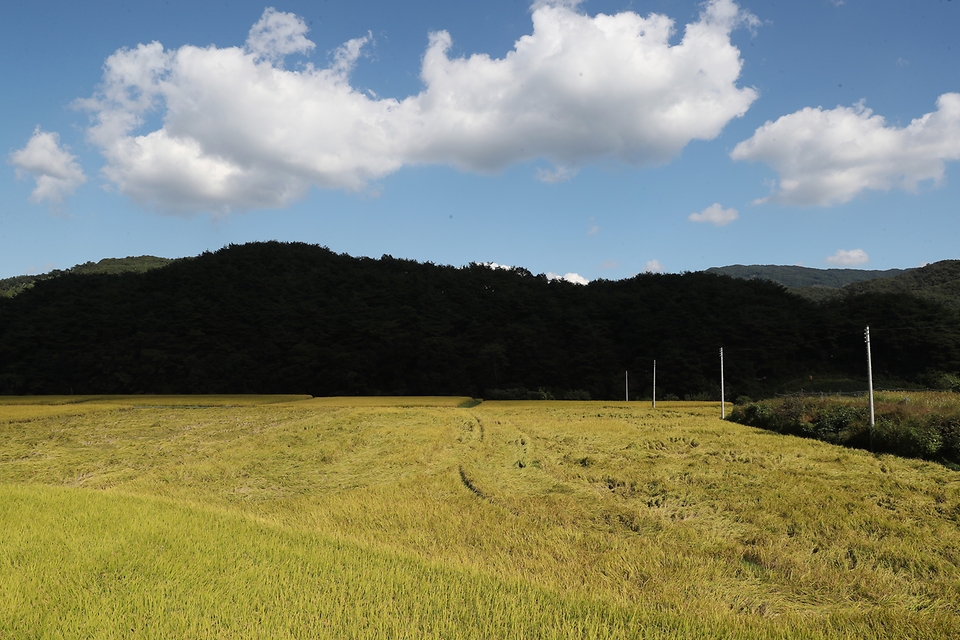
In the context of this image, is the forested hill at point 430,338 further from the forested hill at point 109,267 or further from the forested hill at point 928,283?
the forested hill at point 109,267

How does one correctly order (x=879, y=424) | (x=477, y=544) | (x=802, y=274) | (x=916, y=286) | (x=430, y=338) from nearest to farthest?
(x=477, y=544) < (x=879, y=424) < (x=430, y=338) < (x=916, y=286) < (x=802, y=274)

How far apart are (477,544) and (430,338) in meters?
49.9

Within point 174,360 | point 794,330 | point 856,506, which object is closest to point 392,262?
point 174,360

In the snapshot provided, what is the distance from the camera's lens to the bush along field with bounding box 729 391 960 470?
1319 centimetres

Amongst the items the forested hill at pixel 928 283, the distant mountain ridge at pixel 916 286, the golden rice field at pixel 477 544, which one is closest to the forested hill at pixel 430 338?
the distant mountain ridge at pixel 916 286

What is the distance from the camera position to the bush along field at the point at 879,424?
43.3 feet

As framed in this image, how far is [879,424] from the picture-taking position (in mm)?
15273

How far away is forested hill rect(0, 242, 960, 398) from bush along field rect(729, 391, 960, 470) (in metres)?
29.0

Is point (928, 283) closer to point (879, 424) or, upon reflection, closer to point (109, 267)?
point (879, 424)

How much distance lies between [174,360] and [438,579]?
57.0 meters

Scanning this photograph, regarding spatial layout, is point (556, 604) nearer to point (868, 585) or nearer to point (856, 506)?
point (868, 585)

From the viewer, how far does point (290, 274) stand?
6869 centimetres

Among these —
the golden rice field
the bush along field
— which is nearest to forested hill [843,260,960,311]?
the bush along field

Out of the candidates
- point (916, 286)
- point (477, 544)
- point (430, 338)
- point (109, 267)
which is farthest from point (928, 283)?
point (109, 267)
